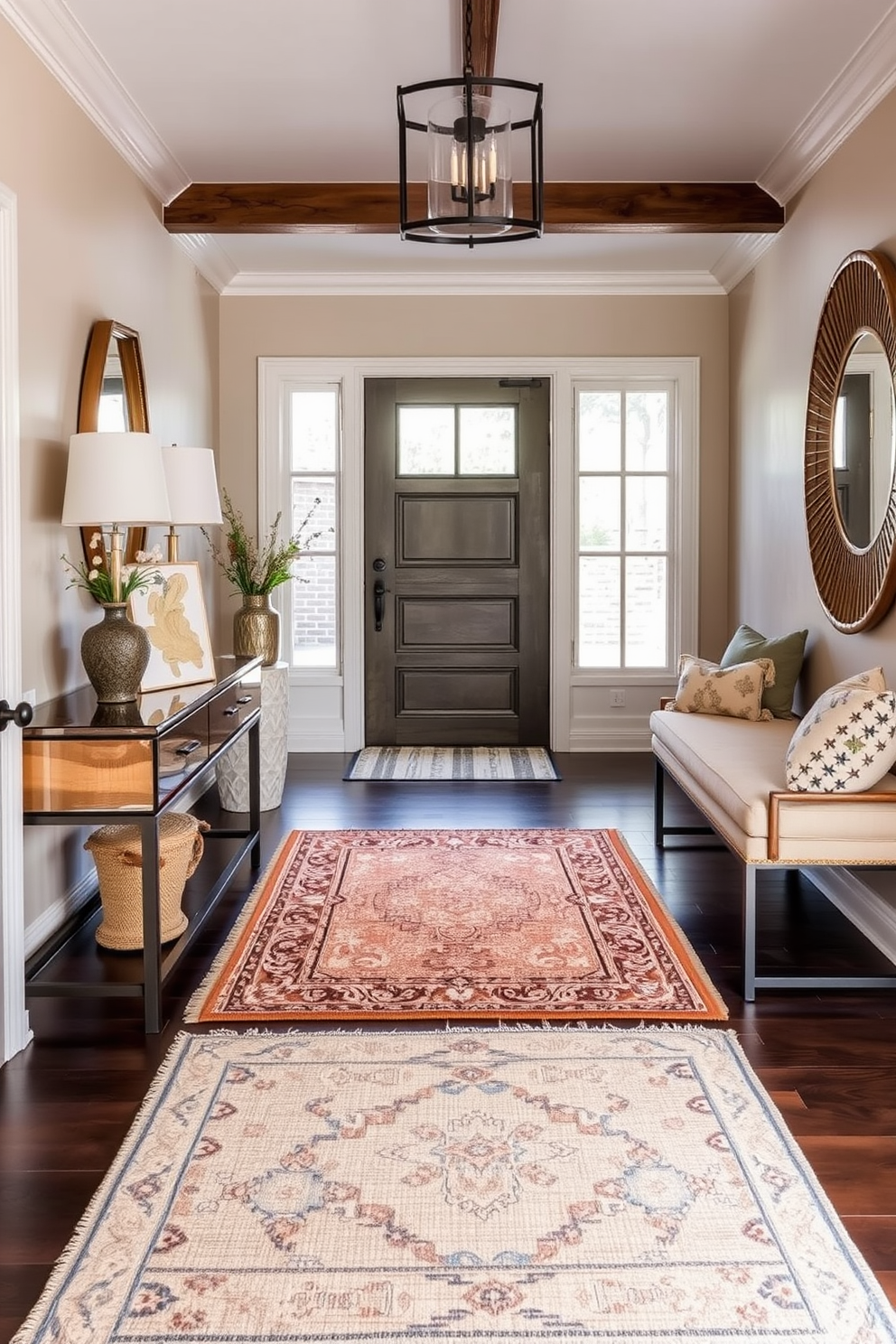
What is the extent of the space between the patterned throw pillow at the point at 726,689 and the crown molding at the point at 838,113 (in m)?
1.96

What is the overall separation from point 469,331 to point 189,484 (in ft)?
9.03

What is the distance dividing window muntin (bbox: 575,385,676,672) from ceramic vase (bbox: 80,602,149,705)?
3814 mm

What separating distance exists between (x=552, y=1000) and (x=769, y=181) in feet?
11.8

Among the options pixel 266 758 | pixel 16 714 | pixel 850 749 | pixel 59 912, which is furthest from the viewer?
pixel 266 758

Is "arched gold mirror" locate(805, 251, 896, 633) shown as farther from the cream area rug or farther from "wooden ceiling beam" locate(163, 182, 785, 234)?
the cream area rug

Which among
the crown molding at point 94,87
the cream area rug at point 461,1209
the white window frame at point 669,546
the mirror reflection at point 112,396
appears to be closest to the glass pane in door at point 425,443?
the white window frame at point 669,546

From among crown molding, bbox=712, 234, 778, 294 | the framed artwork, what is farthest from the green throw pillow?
the framed artwork

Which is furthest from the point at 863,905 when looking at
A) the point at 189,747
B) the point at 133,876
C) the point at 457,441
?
the point at 457,441

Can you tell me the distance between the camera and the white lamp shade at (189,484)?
4242 millimetres

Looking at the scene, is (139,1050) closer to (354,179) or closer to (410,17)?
(410,17)

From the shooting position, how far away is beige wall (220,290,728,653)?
648cm

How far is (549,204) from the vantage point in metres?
4.94

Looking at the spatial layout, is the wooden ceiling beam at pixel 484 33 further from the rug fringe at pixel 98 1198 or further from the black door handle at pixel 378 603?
the black door handle at pixel 378 603

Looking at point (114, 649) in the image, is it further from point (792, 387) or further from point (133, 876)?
point (792, 387)
